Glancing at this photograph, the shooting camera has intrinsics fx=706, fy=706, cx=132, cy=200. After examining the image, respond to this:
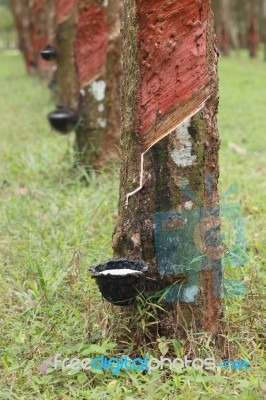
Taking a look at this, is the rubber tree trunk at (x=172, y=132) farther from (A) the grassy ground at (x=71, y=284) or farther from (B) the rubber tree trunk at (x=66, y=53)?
(B) the rubber tree trunk at (x=66, y=53)

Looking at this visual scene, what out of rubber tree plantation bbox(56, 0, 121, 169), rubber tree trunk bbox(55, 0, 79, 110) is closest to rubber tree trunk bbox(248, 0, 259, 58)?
rubber tree trunk bbox(55, 0, 79, 110)

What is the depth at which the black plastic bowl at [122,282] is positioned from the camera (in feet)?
9.10

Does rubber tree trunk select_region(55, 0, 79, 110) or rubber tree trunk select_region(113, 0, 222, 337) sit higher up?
rubber tree trunk select_region(55, 0, 79, 110)

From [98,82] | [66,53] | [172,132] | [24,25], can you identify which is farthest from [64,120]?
[24,25]

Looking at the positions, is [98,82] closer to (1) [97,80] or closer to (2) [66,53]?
(1) [97,80]

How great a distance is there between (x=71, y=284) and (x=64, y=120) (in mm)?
3272

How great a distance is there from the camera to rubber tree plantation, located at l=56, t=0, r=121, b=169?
6199 millimetres

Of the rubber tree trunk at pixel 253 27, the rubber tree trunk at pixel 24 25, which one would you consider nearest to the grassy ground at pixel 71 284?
the rubber tree trunk at pixel 24 25

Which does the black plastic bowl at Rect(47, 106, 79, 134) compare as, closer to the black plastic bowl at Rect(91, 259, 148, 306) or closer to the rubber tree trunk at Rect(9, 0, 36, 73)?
the black plastic bowl at Rect(91, 259, 148, 306)

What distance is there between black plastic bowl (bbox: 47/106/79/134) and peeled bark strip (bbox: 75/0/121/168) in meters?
0.18

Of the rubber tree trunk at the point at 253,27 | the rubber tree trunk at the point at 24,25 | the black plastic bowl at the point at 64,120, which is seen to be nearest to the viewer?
the black plastic bowl at the point at 64,120

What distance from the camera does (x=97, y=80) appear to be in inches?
248

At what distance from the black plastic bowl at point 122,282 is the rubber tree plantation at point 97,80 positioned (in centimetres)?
314

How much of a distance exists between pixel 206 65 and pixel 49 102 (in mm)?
9332
